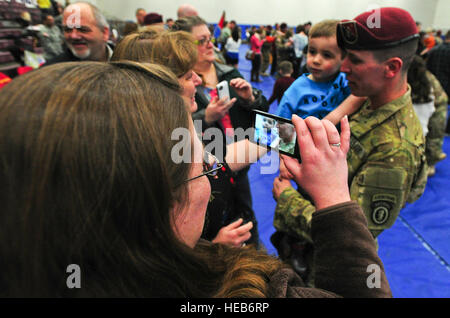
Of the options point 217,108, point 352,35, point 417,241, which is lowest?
point 417,241


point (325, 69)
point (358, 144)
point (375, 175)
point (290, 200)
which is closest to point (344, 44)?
point (325, 69)

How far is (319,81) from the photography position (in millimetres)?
1574

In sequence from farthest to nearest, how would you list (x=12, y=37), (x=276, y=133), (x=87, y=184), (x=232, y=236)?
(x=12, y=37) → (x=232, y=236) → (x=276, y=133) → (x=87, y=184)

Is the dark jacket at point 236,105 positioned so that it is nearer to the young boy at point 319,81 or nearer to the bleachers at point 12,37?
the young boy at point 319,81

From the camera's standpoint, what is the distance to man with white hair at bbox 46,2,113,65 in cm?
199

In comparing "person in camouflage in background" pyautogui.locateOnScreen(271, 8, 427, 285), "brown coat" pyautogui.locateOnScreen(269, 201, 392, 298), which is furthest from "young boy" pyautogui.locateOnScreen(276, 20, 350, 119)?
"brown coat" pyautogui.locateOnScreen(269, 201, 392, 298)

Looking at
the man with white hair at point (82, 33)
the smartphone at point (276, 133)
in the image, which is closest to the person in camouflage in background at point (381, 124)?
→ the smartphone at point (276, 133)

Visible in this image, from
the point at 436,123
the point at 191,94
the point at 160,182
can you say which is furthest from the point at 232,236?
the point at 436,123

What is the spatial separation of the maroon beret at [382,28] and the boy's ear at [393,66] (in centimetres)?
6

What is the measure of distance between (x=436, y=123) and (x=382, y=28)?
2.51 meters

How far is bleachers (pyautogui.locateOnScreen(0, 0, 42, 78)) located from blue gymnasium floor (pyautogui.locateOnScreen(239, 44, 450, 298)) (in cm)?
322

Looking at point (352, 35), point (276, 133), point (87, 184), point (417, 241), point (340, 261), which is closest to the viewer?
point (87, 184)

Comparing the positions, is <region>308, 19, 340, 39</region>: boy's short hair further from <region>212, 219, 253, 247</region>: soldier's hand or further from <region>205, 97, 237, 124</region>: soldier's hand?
<region>212, 219, 253, 247</region>: soldier's hand

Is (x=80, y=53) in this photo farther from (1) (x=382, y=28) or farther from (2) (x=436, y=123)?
(2) (x=436, y=123)
